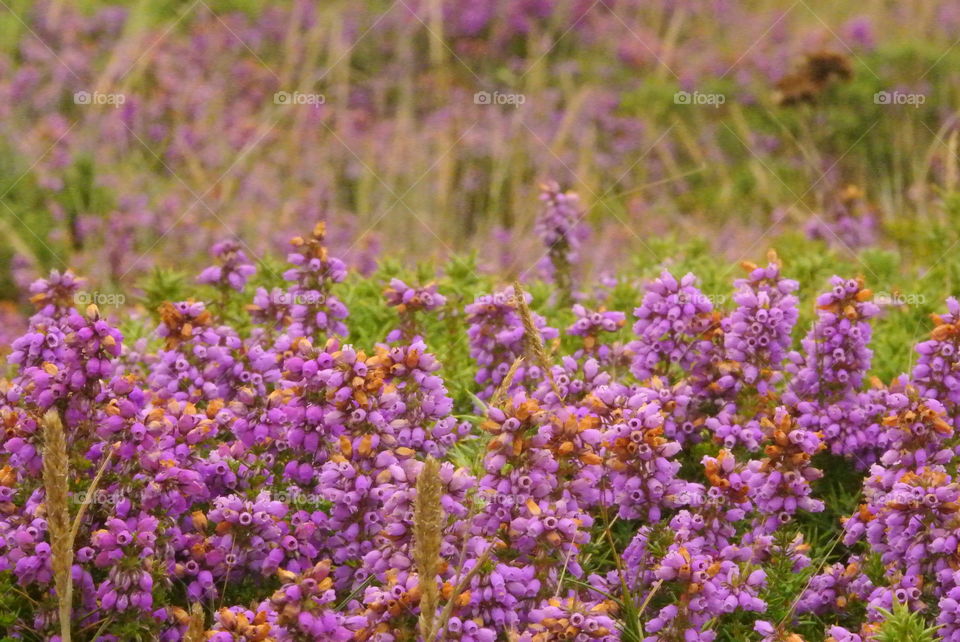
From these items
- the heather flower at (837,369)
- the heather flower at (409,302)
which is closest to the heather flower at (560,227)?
the heather flower at (409,302)

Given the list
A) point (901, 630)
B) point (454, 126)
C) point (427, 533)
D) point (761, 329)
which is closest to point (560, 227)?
point (761, 329)

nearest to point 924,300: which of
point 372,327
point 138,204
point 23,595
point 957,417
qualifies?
point 957,417

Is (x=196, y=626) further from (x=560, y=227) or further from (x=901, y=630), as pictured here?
(x=560, y=227)

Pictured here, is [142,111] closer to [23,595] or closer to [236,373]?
[236,373]

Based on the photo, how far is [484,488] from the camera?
361 centimetres

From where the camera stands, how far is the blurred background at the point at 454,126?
926cm

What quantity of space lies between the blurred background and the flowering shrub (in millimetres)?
3423

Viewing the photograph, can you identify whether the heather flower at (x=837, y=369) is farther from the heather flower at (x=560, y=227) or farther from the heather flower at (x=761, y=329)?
the heather flower at (x=560, y=227)

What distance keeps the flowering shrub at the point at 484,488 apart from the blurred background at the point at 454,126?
135 inches

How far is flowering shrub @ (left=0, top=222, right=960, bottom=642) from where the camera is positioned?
11.7ft

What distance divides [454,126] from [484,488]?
7893mm

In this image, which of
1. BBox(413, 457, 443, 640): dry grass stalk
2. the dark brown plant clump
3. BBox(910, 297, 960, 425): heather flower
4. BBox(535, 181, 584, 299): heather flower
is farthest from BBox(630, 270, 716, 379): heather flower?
the dark brown plant clump

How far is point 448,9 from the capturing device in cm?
1273

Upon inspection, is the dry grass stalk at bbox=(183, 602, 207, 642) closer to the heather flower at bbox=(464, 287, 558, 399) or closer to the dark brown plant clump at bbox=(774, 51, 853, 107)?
the heather flower at bbox=(464, 287, 558, 399)
